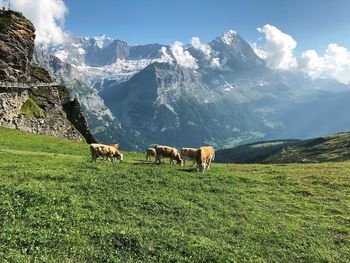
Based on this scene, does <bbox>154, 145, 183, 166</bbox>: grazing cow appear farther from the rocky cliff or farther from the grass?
the grass

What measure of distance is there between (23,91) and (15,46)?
12571mm

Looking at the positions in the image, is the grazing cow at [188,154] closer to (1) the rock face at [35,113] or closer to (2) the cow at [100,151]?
(2) the cow at [100,151]

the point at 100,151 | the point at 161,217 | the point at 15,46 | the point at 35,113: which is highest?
the point at 15,46

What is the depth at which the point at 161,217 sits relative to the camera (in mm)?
26453

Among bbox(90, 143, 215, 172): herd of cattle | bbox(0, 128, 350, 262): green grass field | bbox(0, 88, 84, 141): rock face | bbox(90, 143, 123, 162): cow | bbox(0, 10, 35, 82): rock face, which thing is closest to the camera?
bbox(0, 128, 350, 262): green grass field

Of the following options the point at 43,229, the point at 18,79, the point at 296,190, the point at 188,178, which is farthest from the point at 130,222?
the point at 18,79

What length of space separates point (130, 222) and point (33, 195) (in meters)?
6.71

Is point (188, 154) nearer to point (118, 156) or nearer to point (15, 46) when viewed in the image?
point (118, 156)

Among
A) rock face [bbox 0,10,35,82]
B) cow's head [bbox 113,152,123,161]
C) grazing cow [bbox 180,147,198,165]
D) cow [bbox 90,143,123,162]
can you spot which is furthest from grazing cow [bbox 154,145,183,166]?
rock face [bbox 0,10,35,82]

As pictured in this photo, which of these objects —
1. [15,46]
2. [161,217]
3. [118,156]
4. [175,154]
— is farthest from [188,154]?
[15,46]

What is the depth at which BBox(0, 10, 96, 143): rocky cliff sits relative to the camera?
332ft

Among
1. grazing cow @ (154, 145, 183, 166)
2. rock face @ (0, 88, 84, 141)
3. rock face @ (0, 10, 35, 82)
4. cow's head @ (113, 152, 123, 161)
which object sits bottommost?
cow's head @ (113, 152, 123, 161)

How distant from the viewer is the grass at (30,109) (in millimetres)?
107375

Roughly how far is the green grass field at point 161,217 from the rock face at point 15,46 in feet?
233
